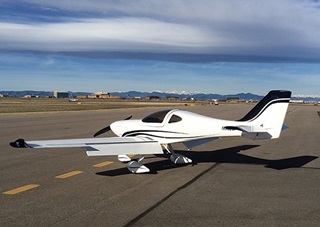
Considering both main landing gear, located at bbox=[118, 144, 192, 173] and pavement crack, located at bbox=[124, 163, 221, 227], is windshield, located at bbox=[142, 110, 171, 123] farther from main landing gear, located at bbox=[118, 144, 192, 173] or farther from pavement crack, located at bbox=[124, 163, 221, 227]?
pavement crack, located at bbox=[124, 163, 221, 227]

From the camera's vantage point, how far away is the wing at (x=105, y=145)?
9562 mm

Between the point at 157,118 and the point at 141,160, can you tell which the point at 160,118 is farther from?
the point at 141,160

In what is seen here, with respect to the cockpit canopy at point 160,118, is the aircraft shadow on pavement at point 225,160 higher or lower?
lower

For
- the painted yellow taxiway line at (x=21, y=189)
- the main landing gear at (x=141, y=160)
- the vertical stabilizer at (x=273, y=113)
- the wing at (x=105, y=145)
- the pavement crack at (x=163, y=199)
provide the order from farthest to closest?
the vertical stabilizer at (x=273, y=113) < the main landing gear at (x=141, y=160) < the wing at (x=105, y=145) < the painted yellow taxiway line at (x=21, y=189) < the pavement crack at (x=163, y=199)

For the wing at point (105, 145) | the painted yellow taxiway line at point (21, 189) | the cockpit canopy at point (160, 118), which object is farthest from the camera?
the cockpit canopy at point (160, 118)

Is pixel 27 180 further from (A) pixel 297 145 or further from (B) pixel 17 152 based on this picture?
(A) pixel 297 145

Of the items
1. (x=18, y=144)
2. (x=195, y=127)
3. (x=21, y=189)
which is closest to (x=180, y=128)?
(x=195, y=127)

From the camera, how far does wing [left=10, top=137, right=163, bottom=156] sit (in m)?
9.56

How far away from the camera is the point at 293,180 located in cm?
1000

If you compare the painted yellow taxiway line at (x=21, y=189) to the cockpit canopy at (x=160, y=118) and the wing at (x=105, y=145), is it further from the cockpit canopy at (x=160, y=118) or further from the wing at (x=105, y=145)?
the cockpit canopy at (x=160, y=118)

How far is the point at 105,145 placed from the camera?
9977mm

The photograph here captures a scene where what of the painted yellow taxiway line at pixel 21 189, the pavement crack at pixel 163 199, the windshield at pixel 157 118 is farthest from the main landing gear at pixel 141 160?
the painted yellow taxiway line at pixel 21 189

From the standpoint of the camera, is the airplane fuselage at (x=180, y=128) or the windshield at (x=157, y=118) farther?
the windshield at (x=157, y=118)

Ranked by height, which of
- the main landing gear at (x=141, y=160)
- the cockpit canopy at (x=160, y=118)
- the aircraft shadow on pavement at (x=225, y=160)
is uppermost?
the cockpit canopy at (x=160, y=118)
